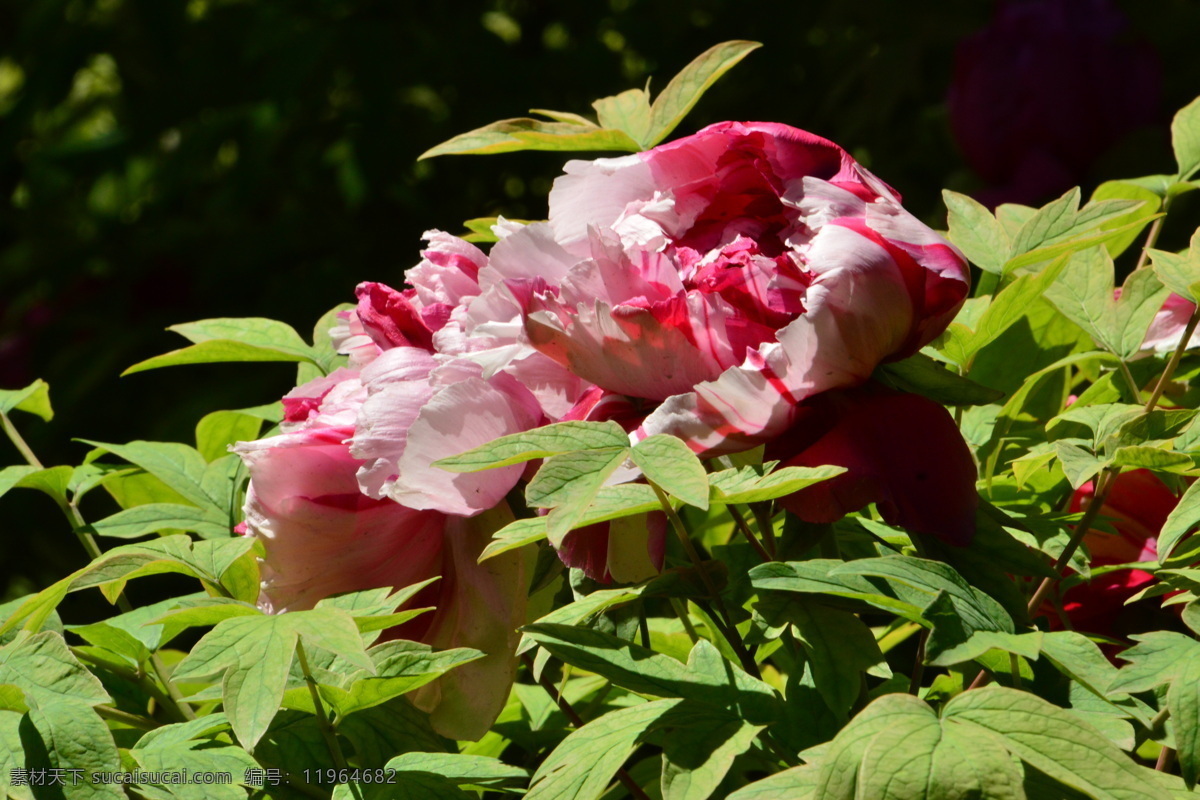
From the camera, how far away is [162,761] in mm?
340

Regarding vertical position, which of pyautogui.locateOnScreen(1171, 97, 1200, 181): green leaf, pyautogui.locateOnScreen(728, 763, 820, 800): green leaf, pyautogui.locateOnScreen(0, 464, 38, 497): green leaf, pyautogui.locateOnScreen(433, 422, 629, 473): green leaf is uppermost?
pyautogui.locateOnScreen(1171, 97, 1200, 181): green leaf

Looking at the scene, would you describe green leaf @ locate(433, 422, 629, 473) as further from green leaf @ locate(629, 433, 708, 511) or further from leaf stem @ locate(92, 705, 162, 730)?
leaf stem @ locate(92, 705, 162, 730)

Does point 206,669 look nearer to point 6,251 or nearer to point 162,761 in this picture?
point 162,761

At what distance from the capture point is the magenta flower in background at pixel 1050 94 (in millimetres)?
1136

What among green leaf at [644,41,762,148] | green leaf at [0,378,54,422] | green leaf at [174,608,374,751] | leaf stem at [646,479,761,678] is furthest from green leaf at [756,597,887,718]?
green leaf at [0,378,54,422]

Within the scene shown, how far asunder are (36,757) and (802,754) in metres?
0.21

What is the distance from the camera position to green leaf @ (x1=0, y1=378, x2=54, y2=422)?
55 cm

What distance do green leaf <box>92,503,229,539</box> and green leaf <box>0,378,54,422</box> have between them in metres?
0.09

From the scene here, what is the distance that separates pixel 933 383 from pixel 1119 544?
133 mm

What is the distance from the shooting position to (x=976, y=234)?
45cm

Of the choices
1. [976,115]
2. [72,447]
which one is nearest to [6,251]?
[72,447]

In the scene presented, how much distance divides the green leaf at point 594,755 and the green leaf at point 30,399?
1.11ft

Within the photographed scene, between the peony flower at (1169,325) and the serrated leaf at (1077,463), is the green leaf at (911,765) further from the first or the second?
the peony flower at (1169,325)

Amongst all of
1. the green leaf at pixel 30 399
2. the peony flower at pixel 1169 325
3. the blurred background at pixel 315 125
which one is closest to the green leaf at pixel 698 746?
the peony flower at pixel 1169 325
